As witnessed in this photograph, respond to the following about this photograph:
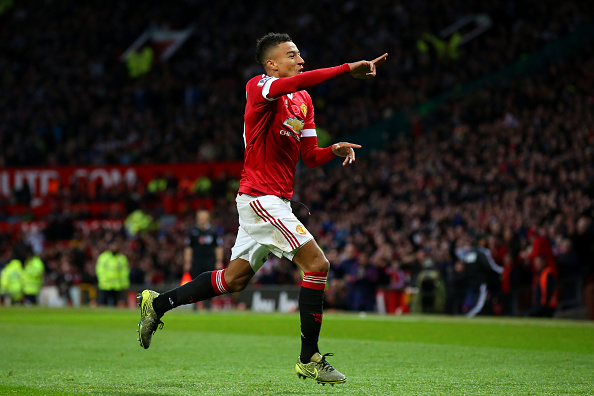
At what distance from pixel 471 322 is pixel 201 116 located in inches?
720

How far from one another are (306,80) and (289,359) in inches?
142

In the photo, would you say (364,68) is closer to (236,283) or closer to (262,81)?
(262,81)

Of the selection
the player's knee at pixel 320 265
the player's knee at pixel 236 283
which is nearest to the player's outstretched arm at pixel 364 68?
the player's knee at pixel 320 265

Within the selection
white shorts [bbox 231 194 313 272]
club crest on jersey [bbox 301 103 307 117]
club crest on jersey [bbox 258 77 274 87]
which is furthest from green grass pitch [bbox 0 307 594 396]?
club crest on jersey [bbox 258 77 274 87]

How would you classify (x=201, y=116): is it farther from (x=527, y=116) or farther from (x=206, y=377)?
(x=206, y=377)

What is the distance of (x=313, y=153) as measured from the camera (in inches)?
260

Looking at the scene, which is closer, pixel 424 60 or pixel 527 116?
pixel 527 116

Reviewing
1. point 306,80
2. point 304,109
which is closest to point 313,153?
point 304,109

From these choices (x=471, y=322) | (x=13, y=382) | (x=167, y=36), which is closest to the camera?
(x=13, y=382)

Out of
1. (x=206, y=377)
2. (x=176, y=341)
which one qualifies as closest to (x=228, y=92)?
(x=176, y=341)

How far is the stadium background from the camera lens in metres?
19.5

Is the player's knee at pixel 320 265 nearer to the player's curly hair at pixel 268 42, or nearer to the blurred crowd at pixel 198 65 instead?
the player's curly hair at pixel 268 42

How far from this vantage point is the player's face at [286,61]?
20.7ft

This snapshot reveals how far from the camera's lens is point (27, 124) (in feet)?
111
